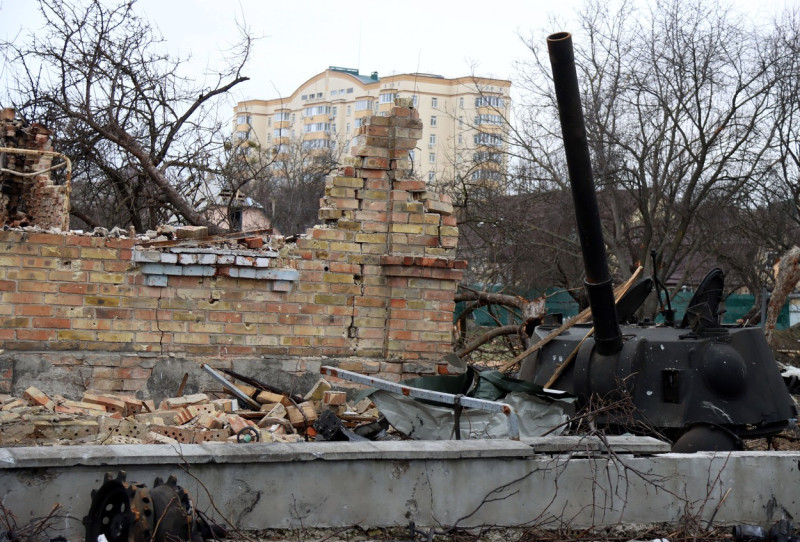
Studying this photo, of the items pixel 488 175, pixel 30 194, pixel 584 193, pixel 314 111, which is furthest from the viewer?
pixel 314 111

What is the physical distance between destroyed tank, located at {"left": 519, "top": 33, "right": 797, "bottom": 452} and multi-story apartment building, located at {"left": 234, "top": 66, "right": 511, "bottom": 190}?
15179 millimetres

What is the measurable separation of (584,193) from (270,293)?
2657 millimetres

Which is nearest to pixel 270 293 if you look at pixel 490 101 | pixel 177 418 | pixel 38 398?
pixel 177 418

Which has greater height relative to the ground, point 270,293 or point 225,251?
point 225,251

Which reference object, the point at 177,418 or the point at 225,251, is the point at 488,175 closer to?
the point at 225,251

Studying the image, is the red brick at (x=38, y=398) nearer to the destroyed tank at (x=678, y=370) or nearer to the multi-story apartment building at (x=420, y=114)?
the destroyed tank at (x=678, y=370)

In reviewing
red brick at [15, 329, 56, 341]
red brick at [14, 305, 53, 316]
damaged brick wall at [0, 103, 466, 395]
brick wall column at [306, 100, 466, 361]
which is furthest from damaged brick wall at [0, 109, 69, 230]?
brick wall column at [306, 100, 466, 361]

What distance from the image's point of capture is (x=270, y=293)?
6848 mm

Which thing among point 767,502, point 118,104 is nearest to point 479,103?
point 118,104

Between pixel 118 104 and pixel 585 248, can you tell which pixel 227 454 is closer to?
pixel 585 248

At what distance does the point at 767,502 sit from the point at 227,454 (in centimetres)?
303

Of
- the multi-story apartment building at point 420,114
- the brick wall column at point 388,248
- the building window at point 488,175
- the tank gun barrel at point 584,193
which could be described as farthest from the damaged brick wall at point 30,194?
the building window at point 488,175

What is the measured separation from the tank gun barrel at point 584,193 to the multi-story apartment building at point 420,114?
1527 cm

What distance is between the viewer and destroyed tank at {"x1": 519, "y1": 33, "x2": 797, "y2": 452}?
5.70 metres
